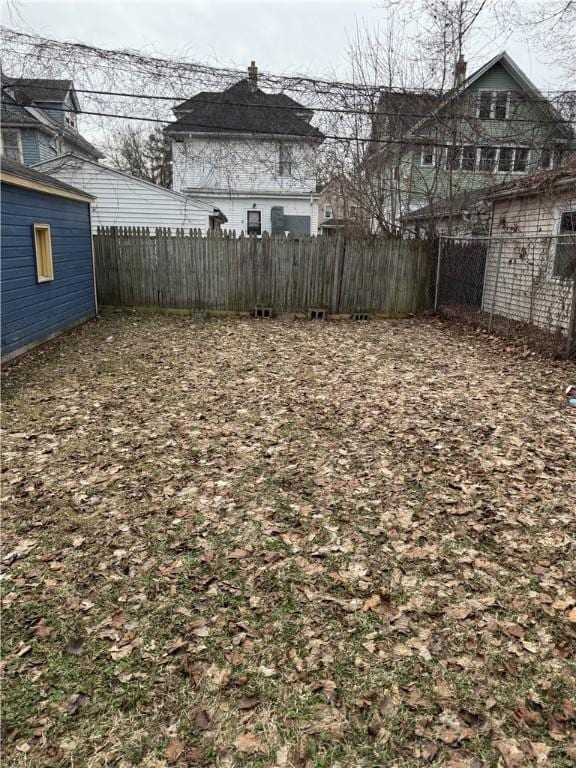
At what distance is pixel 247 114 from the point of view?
1695cm

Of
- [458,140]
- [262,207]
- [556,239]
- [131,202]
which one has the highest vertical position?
[458,140]

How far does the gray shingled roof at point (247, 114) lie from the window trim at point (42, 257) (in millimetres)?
6149

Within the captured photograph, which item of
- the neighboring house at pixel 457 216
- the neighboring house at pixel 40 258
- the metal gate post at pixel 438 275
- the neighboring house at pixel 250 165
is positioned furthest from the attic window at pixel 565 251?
the neighboring house at pixel 40 258

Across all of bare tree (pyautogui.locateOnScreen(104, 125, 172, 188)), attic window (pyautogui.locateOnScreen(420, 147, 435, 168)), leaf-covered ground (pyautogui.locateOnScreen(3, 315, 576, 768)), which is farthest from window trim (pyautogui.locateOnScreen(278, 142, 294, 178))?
leaf-covered ground (pyautogui.locateOnScreen(3, 315, 576, 768))

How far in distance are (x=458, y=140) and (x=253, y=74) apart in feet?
18.4

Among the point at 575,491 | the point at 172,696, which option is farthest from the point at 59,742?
the point at 575,491

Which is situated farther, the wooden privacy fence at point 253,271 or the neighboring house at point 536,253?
the wooden privacy fence at point 253,271

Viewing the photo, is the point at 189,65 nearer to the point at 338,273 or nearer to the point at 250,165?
the point at 338,273

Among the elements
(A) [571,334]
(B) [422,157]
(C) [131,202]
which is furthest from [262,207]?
(A) [571,334]

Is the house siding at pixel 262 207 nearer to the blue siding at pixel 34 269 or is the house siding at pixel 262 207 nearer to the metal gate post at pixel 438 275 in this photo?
the metal gate post at pixel 438 275

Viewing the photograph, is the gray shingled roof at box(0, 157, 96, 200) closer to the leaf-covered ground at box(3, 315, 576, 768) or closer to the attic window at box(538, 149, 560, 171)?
the leaf-covered ground at box(3, 315, 576, 768)

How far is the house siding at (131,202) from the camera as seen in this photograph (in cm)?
1435

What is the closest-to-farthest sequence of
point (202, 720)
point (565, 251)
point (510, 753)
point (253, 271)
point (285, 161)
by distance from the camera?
point (510, 753)
point (202, 720)
point (565, 251)
point (253, 271)
point (285, 161)

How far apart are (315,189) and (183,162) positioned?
542 centimetres
